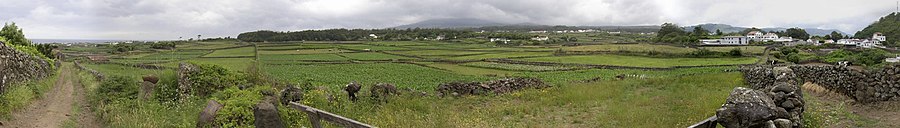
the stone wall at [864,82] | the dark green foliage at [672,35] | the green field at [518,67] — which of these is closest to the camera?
the stone wall at [864,82]

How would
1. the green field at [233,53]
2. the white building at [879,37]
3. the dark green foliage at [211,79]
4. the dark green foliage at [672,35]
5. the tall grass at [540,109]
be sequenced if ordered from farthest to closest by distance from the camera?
the dark green foliage at [672,35]
the white building at [879,37]
the green field at [233,53]
the dark green foliage at [211,79]
the tall grass at [540,109]

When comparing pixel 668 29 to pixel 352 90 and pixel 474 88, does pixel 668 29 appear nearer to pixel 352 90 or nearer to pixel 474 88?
pixel 474 88

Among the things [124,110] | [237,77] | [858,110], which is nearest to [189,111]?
[124,110]

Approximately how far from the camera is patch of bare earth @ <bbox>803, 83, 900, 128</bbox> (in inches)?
368

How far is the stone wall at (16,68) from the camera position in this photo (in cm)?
1192

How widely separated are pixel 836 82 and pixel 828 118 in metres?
4.81

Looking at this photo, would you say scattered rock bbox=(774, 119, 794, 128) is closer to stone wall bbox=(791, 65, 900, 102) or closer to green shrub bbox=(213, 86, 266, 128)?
stone wall bbox=(791, 65, 900, 102)

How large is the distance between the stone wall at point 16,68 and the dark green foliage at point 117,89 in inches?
67.5

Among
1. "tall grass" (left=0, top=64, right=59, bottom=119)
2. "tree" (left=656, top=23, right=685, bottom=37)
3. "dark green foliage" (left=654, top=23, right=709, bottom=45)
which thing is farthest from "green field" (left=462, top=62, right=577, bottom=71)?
"tree" (left=656, top=23, right=685, bottom=37)

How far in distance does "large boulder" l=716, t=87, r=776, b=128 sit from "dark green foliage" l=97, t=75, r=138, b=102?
37.2 ft

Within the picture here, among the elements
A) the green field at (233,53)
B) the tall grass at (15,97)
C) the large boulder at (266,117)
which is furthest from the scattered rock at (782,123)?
the green field at (233,53)

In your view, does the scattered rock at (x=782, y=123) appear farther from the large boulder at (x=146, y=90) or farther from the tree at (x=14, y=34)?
the tree at (x=14, y=34)

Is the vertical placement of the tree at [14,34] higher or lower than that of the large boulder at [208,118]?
higher

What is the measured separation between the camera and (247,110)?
27.2 ft
